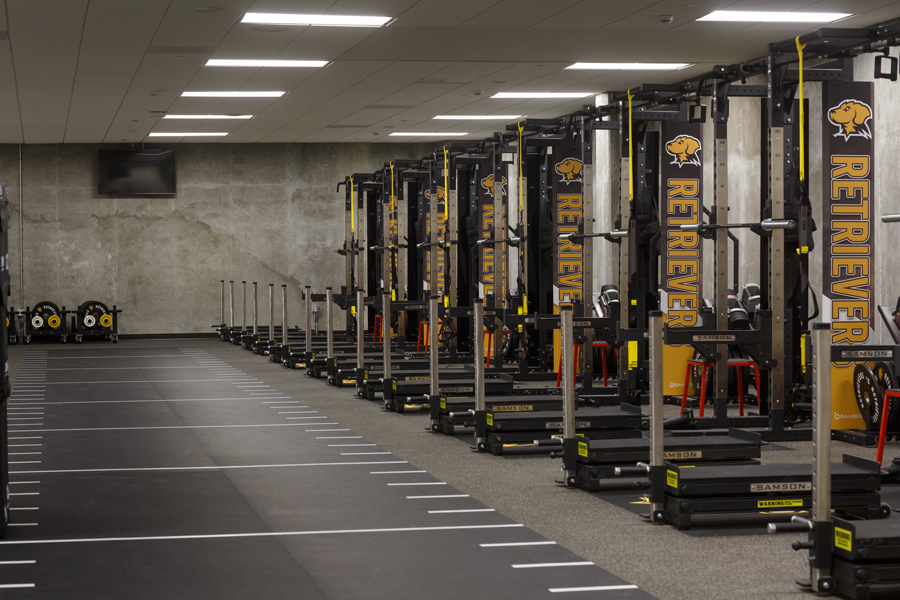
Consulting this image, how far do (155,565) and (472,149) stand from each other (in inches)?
383

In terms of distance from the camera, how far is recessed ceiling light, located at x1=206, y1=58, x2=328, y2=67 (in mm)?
12297

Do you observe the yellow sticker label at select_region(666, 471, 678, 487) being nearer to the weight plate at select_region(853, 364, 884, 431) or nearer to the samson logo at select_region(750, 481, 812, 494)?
the samson logo at select_region(750, 481, 812, 494)

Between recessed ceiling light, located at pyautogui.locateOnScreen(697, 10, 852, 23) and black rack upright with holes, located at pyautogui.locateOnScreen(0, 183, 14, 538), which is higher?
recessed ceiling light, located at pyautogui.locateOnScreen(697, 10, 852, 23)

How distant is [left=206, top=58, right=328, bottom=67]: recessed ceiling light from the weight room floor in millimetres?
4831

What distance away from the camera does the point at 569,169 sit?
39.7 feet

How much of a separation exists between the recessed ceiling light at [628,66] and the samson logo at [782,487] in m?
8.43

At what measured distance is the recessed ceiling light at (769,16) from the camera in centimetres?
1009

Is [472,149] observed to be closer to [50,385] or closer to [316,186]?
[50,385]

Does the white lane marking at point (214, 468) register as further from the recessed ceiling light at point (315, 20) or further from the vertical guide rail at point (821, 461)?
the recessed ceiling light at point (315, 20)

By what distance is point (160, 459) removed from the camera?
23.3 ft

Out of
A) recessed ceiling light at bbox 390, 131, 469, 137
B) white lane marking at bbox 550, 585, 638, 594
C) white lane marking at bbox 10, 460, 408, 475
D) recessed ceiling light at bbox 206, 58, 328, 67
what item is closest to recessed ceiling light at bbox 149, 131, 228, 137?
recessed ceiling light at bbox 390, 131, 469, 137

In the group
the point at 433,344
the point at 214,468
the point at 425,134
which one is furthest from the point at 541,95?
the point at 214,468

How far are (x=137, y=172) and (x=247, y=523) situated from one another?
655 inches

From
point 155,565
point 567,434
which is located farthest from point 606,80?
point 155,565
